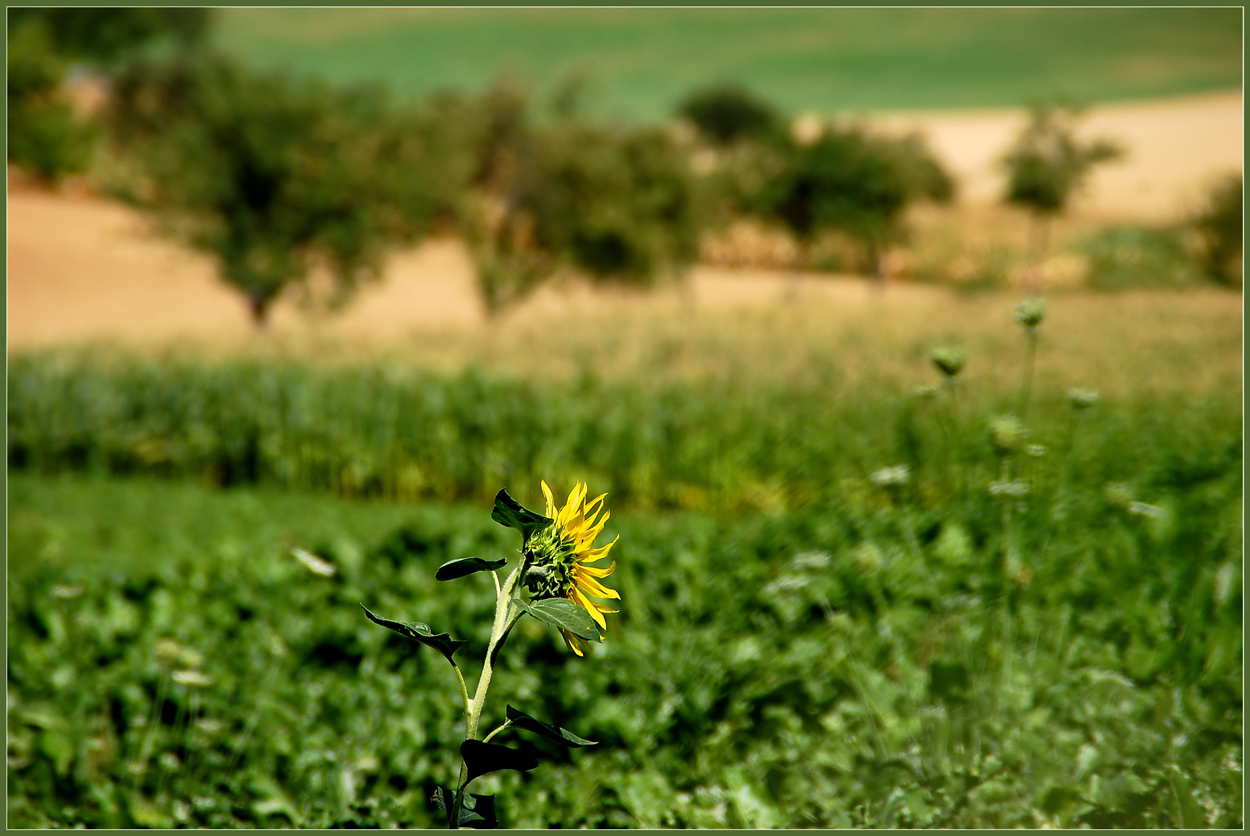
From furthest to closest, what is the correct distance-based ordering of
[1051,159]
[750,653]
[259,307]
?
[1051,159] → [259,307] → [750,653]

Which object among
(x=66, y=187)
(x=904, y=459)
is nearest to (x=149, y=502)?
(x=904, y=459)

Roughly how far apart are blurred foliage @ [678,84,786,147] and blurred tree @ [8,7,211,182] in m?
21.9

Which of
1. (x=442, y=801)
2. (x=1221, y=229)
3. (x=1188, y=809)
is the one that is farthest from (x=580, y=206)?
(x=442, y=801)

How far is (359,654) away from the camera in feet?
9.64

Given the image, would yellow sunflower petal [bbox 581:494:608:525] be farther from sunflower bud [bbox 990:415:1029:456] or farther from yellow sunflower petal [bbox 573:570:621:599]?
sunflower bud [bbox 990:415:1029:456]

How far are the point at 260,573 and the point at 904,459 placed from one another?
325cm

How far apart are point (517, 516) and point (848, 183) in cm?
2114

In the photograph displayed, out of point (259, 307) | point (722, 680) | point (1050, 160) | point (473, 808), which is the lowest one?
point (259, 307)

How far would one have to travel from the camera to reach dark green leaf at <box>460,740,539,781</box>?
107 centimetres

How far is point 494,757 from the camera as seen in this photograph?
1083mm

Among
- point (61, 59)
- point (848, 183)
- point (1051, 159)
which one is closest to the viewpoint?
point (1051, 159)

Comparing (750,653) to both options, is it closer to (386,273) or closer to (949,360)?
(949,360)

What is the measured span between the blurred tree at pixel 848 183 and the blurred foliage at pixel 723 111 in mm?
24833

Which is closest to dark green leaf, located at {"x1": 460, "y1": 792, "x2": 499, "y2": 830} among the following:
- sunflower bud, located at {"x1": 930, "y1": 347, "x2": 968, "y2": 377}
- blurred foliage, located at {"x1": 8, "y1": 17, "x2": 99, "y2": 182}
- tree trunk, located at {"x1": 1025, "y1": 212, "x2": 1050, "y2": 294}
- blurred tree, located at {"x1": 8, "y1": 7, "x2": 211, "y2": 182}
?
sunflower bud, located at {"x1": 930, "y1": 347, "x2": 968, "y2": 377}
